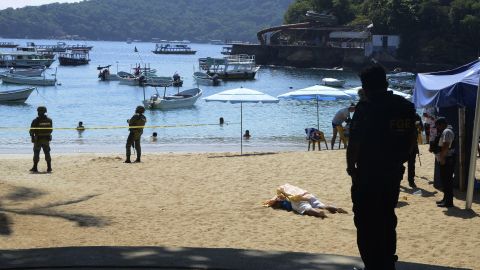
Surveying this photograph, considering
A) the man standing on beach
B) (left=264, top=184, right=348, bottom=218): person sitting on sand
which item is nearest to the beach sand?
(left=264, top=184, right=348, bottom=218): person sitting on sand

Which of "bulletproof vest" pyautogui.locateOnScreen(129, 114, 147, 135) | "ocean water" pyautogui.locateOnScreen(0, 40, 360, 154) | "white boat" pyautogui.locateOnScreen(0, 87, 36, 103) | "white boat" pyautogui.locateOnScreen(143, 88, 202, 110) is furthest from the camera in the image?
"white boat" pyautogui.locateOnScreen(0, 87, 36, 103)

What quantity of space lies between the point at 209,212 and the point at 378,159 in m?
6.27

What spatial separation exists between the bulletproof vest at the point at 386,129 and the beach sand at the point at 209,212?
3569 mm

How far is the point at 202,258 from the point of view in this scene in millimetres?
5555

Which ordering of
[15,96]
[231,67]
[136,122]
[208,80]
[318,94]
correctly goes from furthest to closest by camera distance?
1. [231,67]
2. [208,80]
3. [15,96]
4. [318,94]
5. [136,122]

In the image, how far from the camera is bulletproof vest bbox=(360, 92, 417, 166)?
500cm

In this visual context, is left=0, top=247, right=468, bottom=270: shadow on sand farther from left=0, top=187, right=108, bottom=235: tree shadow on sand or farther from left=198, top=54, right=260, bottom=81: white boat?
left=198, top=54, right=260, bottom=81: white boat

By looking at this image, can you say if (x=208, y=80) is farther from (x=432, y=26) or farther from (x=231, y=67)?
(x=432, y=26)

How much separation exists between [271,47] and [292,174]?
9595 cm

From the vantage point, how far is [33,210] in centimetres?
1108

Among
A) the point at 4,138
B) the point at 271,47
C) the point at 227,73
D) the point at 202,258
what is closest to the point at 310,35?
the point at 271,47

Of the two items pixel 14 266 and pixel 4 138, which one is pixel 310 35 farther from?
pixel 14 266

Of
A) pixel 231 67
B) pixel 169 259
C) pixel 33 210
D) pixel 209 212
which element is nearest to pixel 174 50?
Answer: pixel 231 67

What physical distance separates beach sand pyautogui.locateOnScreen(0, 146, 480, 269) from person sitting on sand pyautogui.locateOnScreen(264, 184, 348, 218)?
17 centimetres
